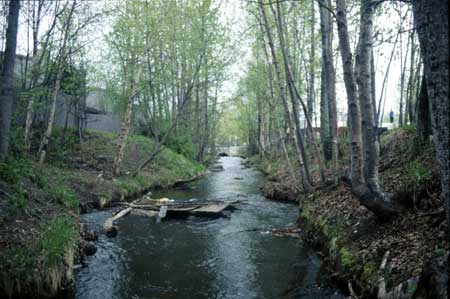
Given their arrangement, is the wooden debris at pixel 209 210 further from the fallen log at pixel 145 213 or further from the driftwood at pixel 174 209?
the fallen log at pixel 145 213

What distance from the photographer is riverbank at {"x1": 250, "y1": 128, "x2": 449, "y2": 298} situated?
4617 mm

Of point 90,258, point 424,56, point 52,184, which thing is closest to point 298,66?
point 52,184

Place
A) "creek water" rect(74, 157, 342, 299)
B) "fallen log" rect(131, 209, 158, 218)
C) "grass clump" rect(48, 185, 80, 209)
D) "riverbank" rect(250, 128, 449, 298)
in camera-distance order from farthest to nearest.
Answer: "fallen log" rect(131, 209, 158, 218)
"grass clump" rect(48, 185, 80, 209)
"creek water" rect(74, 157, 342, 299)
"riverbank" rect(250, 128, 449, 298)

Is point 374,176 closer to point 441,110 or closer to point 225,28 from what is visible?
point 441,110

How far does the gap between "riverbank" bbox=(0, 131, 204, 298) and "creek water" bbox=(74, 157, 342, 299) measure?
683mm

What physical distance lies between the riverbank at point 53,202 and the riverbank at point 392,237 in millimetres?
5108

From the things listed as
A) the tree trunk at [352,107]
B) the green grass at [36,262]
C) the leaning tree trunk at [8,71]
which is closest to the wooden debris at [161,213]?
the green grass at [36,262]

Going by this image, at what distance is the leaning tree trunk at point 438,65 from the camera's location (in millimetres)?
2848

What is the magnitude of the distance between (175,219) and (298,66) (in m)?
18.5

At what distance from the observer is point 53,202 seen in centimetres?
1026

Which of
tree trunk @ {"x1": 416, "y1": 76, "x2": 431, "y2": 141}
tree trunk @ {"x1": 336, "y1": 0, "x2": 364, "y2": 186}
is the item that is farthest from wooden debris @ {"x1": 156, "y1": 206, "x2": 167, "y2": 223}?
tree trunk @ {"x1": 416, "y1": 76, "x2": 431, "y2": 141}

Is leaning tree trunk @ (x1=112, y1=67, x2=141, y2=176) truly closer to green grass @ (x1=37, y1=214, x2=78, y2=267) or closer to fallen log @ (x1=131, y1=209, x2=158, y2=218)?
fallen log @ (x1=131, y1=209, x2=158, y2=218)

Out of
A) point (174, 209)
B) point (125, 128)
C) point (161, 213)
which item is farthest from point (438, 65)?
point (125, 128)

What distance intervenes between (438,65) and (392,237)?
381cm
